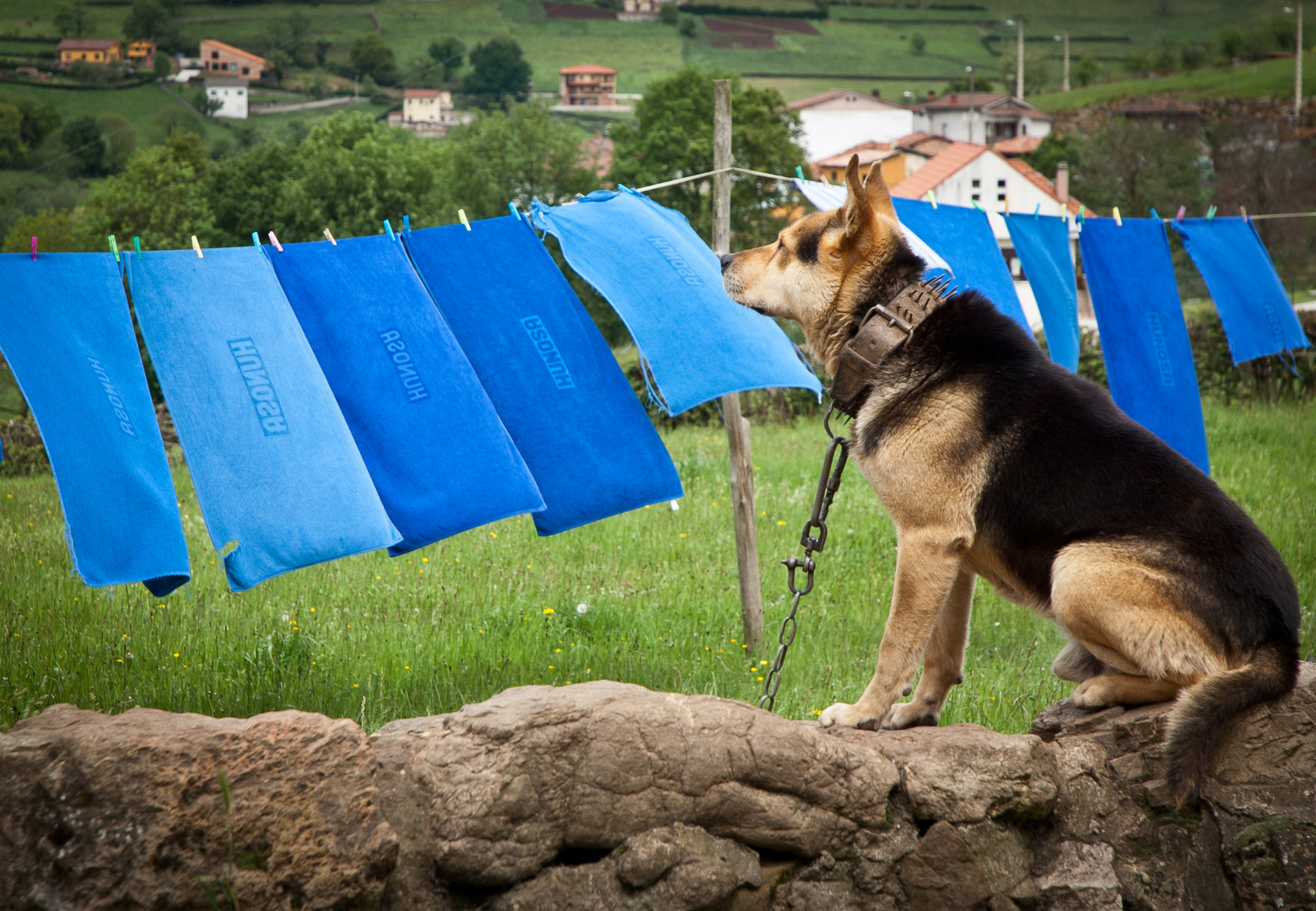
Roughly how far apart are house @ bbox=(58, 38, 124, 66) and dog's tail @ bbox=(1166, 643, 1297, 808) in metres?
98.6

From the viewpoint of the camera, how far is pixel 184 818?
256 cm

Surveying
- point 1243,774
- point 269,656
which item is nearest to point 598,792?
point 1243,774

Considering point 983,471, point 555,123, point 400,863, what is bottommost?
point 400,863

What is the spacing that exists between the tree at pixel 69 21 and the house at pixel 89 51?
1400 mm

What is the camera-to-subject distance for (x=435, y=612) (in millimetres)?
6555

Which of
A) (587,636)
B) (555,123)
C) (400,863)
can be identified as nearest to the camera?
(400,863)

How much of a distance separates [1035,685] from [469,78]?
111 metres

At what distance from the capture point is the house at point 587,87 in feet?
354

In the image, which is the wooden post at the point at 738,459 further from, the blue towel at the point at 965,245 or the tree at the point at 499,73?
the tree at the point at 499,73

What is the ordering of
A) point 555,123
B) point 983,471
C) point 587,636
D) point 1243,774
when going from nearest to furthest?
point 1243,774
point 983,471
point 587,636
point 555,123

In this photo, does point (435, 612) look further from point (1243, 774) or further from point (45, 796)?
point (1243, 774)

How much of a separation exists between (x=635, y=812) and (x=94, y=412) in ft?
8.48

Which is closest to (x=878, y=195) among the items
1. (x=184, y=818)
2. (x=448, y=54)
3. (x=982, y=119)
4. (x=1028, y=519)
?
(x=1028, y=519)

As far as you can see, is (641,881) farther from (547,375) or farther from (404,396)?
(547,375)
